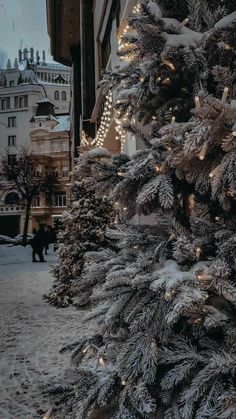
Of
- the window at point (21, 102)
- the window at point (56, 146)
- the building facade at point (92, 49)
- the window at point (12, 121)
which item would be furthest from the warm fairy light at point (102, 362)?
the window at point (21, 102)

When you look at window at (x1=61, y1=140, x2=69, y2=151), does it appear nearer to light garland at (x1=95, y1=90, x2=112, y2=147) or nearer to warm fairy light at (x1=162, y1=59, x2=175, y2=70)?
light garland at (x1=95, y1=90, x2=112, y2=147)

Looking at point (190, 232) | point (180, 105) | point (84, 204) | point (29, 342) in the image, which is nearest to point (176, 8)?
point (180, 105)

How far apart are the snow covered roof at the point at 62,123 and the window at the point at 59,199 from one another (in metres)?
8.35

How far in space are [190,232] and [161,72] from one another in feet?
3.35

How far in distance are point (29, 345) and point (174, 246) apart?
3977mm

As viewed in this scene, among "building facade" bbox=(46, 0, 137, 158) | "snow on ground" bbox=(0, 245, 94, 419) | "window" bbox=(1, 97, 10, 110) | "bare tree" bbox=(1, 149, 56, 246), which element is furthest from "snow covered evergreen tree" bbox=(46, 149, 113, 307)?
"window" bbox=(1, 97, 10, 110)

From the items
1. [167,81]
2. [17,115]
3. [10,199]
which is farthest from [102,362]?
[17,115]

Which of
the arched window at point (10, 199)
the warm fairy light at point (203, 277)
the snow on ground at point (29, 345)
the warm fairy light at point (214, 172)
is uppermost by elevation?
the arched window at point (10, 199)

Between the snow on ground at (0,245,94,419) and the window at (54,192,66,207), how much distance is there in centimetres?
4053

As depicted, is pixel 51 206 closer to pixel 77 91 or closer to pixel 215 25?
pixel 77 91

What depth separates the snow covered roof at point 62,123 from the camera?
2101 inches

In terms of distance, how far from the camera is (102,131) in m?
10.7

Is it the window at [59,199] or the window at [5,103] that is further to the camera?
the window at [5,103]

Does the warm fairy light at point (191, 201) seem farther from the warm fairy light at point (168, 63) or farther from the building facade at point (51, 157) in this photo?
the building facade at point (51, 157)
